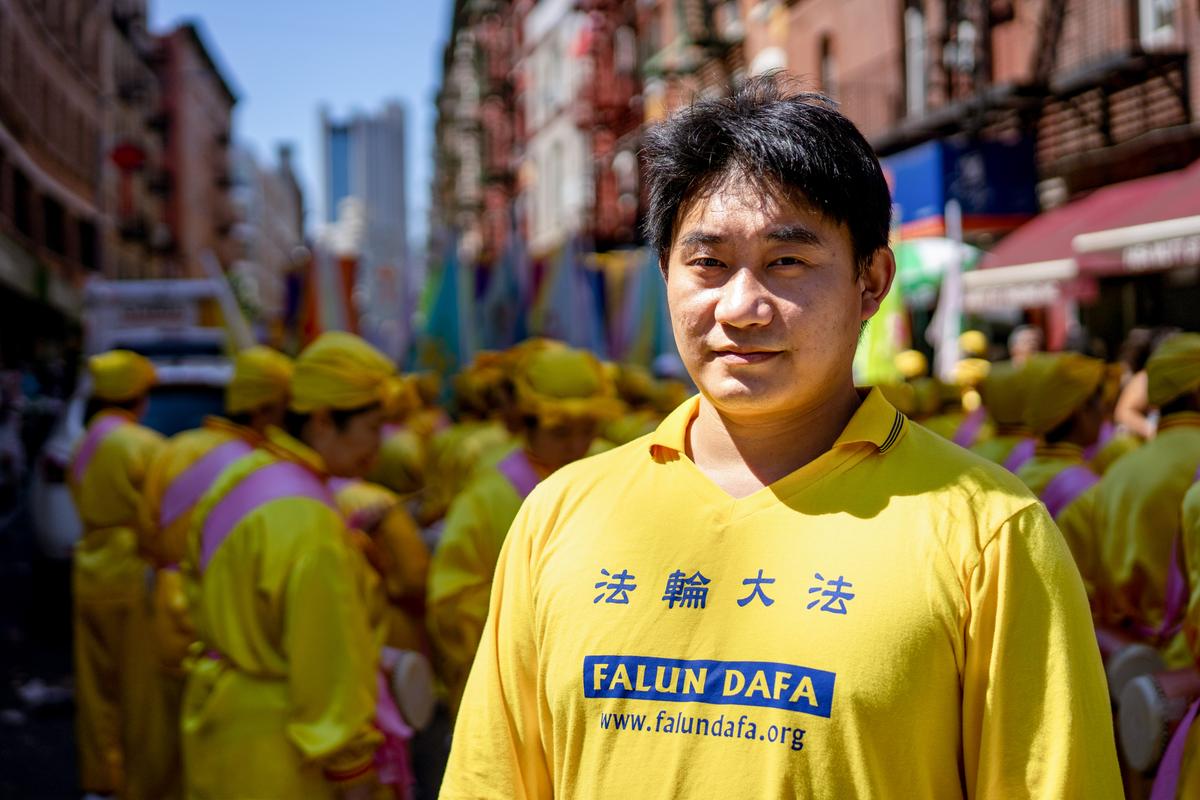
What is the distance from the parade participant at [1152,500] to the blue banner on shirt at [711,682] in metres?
2.91

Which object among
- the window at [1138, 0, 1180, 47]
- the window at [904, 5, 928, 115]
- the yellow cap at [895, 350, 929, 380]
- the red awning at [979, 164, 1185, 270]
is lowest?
the yellow cap at [895, 350, 929, 380]

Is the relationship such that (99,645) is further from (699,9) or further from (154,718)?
(699,9)

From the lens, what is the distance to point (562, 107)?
4488 cm

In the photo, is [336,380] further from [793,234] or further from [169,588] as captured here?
[793,234]

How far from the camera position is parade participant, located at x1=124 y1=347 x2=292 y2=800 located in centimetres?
520

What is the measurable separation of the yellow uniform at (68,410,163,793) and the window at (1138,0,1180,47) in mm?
12030

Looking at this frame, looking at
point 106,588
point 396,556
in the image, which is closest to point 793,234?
point 396,556

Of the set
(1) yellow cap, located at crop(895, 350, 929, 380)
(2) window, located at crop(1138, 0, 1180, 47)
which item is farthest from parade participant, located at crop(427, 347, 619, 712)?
(2) window, located at crop(1138, 0, 1180, 47)

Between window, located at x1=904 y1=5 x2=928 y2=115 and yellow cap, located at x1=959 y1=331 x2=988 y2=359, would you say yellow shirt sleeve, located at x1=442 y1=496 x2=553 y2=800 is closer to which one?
yellow cap, located at x1=959 y1=331 x2=988 y2=359

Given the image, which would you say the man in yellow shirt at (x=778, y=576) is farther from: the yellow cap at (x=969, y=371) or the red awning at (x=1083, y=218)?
the red awning at (x=1083, y=218)

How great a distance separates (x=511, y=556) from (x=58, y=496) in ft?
29.5

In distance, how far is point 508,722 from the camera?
7.27 feet

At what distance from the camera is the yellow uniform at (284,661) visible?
3.65 meters

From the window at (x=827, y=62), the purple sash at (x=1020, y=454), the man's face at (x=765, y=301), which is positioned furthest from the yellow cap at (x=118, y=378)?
the window at (x=827, y=62)
